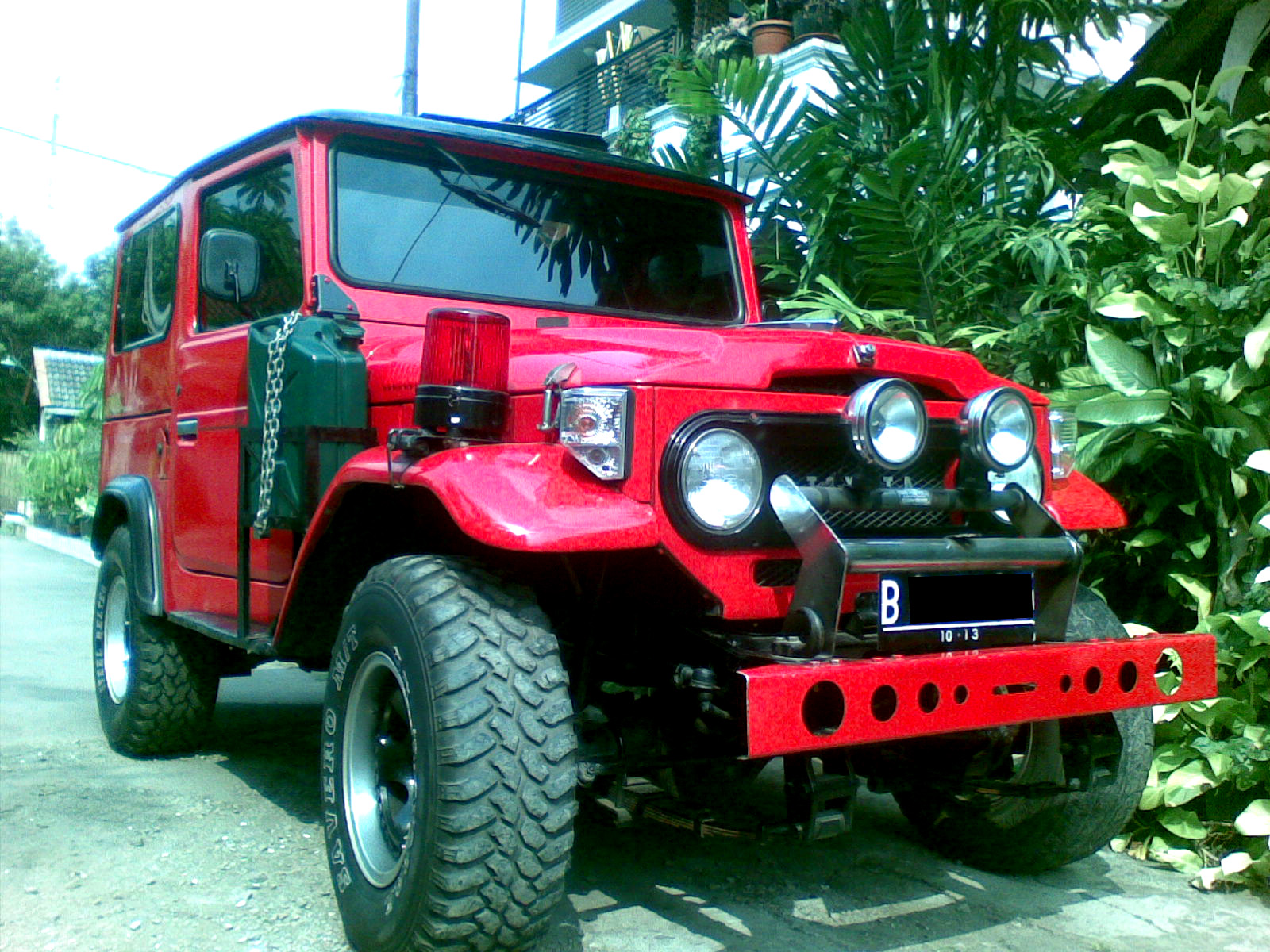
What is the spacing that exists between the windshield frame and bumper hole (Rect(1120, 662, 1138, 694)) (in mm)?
1959

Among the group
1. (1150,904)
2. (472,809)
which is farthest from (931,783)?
(472,809)

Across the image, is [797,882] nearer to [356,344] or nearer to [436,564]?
[436,564]

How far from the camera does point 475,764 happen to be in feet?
8.20

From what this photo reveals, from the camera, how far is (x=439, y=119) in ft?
13.3

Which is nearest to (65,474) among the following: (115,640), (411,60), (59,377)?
(411,60)

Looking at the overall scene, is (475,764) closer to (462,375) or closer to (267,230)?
(462,375)

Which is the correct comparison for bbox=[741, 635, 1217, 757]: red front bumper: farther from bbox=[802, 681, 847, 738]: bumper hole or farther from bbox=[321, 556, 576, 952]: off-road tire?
bbox=[321, 556, 576, 952]: off-road tire

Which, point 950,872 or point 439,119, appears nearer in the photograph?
point 950,872

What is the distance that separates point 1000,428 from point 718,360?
2.27ft

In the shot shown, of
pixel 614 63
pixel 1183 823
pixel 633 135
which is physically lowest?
pixel 1183 823

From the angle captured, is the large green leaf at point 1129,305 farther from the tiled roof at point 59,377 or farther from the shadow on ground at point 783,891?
the tiled roof at point 59,377

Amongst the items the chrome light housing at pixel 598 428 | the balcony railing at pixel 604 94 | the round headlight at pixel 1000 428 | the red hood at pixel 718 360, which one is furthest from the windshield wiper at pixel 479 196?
the balcony railing at pixel 604 94

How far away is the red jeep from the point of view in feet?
8.34

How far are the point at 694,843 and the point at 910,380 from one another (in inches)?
66.2
